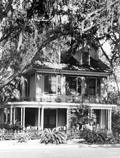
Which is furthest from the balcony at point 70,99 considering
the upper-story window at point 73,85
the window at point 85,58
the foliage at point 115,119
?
the window at point 85,58

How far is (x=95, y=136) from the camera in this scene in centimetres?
1853

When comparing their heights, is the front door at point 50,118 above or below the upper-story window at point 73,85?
below

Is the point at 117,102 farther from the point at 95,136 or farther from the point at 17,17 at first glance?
the point at 17,17

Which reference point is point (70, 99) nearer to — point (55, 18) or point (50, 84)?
point (50, 84)

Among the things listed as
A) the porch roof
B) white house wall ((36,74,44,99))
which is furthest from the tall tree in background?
white house wall ((36,74,44,99))

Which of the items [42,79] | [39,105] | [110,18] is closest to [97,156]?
[110,18]

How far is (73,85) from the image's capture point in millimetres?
26250

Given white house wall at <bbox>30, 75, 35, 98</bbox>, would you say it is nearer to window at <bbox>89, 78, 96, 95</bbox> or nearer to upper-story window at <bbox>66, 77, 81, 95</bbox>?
upper-story window at <bbox>66, 77, 81, 95</bbox>

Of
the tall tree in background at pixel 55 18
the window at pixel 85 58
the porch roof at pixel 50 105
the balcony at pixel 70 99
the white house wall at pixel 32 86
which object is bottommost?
the porch roof at pixel 50 105

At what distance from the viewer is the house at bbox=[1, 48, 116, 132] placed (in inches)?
966

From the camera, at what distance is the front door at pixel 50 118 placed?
1027 inches

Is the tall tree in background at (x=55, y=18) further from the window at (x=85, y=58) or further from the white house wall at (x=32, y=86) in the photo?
the window at (x=85, y=58)

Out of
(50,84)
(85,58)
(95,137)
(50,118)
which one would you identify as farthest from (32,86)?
(95,137)

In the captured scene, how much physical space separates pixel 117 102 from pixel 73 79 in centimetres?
781
